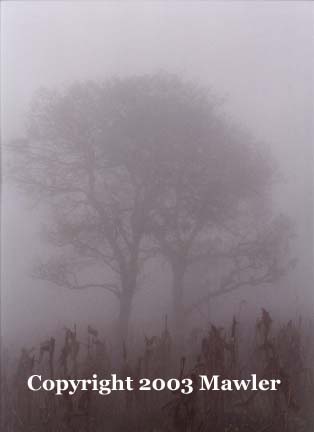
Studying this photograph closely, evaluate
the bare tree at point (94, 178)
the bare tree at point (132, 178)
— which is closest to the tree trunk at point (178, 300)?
the bare tree at point (132, 178)

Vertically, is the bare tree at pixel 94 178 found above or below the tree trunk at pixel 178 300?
above

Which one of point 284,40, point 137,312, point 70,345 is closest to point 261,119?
point 284,40

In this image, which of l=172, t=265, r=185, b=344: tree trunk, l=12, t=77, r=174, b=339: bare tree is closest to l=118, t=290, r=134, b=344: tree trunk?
l=12, t=77, r=174, b=339: bare tree

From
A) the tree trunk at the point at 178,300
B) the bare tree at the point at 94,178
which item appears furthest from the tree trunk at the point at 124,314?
the tree trunk at the point at 178,300

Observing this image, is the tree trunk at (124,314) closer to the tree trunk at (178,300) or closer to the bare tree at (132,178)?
the bare tree at (132,178)

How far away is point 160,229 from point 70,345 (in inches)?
16.4

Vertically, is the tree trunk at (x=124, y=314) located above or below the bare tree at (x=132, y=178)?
below

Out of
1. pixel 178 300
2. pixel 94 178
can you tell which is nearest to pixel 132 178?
pixel 94 178

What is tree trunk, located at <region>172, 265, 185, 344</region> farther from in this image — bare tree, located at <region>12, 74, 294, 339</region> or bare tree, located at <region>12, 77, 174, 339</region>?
bare tree, located at <region>12, 77, 174, 339</region>

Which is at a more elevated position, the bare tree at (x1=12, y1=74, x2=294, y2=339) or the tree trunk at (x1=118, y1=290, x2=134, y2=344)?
the bare tree at (x1=12, y1=74, x2=294, y2=339)

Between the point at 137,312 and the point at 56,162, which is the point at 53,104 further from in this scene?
the point at 137,312

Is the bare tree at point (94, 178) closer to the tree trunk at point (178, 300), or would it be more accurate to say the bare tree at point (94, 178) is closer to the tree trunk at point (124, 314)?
the tree trunk at point (124, 314)

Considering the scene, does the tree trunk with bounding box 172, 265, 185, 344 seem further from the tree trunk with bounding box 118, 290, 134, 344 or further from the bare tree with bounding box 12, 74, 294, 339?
the tree trunk with bounding box 118, 290, 134, 344

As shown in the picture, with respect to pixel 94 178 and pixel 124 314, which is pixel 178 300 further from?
pixel 94 178
